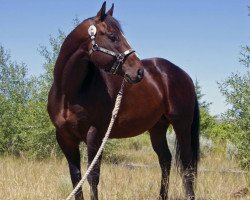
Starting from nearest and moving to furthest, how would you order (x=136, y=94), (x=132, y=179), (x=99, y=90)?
(x=99, y=90), (x=136, y=94), (x=132, y=179)

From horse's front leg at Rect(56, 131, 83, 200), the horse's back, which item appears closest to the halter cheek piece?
horse's front leg at Rect(56, 131, 83, 200)

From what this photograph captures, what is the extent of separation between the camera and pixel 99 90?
4.30 meters

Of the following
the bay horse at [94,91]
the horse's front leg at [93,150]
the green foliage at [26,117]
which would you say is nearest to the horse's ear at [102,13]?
the bay horse at [94,91]

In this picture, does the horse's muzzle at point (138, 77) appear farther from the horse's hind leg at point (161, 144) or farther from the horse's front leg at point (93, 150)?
the horse's hind leg at point (161, 144)

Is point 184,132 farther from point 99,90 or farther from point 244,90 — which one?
point 244,90

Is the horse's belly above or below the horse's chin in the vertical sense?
below

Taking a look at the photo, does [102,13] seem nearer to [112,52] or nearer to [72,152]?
[112,52]

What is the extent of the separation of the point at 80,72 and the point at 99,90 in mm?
291

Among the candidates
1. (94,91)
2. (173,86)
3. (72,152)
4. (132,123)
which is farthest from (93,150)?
(173,86)

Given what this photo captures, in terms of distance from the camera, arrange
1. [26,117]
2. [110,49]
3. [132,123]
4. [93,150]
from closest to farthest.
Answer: [110,49]
[93,150]
[132,123]
[26,117]

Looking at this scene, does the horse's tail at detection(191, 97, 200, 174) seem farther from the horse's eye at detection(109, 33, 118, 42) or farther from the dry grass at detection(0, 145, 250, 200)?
the horse's eye at detection(109, 33, 118, 42)

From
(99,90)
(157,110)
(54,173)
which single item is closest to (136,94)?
(157,110)

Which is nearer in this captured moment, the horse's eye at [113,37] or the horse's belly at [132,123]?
the horse's eye at [113,37]

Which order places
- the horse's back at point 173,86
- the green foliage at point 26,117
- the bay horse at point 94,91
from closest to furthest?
the bay horse at point 94,91 < the horse's back at point 173,86 < the green foliage at point 26,117
